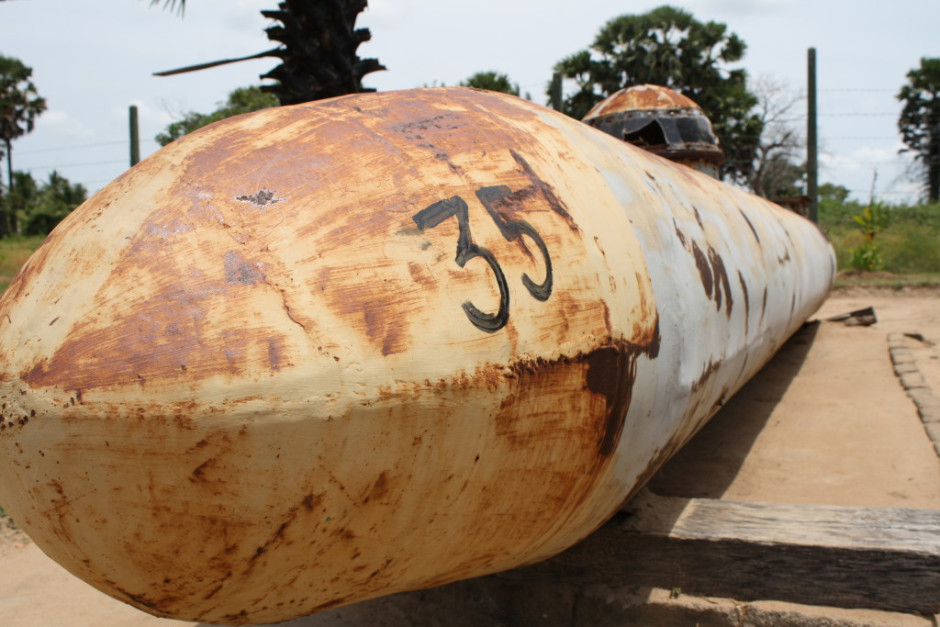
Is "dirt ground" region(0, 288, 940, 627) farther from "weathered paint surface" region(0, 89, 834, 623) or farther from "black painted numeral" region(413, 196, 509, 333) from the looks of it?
"black painted numeral" region(413, 196, 509, 333)

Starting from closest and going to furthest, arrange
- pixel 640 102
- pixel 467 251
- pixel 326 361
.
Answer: pixel 326 361
pixel 467 251
pixel 640 102

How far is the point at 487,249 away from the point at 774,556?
1.41 meters

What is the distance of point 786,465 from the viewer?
3.91 meters

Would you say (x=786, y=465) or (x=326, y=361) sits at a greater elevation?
(x=326, y=361)

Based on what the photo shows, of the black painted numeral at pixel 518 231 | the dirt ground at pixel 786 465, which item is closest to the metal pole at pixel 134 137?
the dirt ground at pixel 786 465

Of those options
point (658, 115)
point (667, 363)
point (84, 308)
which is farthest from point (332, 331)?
point (658, 115)

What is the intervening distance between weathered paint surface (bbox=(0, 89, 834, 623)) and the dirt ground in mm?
1129

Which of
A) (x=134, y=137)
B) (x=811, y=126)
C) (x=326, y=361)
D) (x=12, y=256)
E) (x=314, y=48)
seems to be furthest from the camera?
(x=12, y=256)

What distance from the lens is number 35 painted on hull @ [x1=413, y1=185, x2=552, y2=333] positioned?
1.34 meters

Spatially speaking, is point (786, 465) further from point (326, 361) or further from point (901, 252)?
point (901, 252)

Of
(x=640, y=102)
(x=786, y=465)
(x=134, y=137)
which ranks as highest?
(x=134, y=137)

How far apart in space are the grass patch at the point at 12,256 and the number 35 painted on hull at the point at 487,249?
39.4 feet

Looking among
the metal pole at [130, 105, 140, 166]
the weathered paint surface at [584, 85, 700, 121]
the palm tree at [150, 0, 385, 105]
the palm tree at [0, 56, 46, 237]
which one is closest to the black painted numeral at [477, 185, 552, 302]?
the weathered paint surface at [584, 85, 700, 121]

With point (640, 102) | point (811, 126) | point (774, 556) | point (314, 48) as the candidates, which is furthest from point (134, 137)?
point (774, 556)
